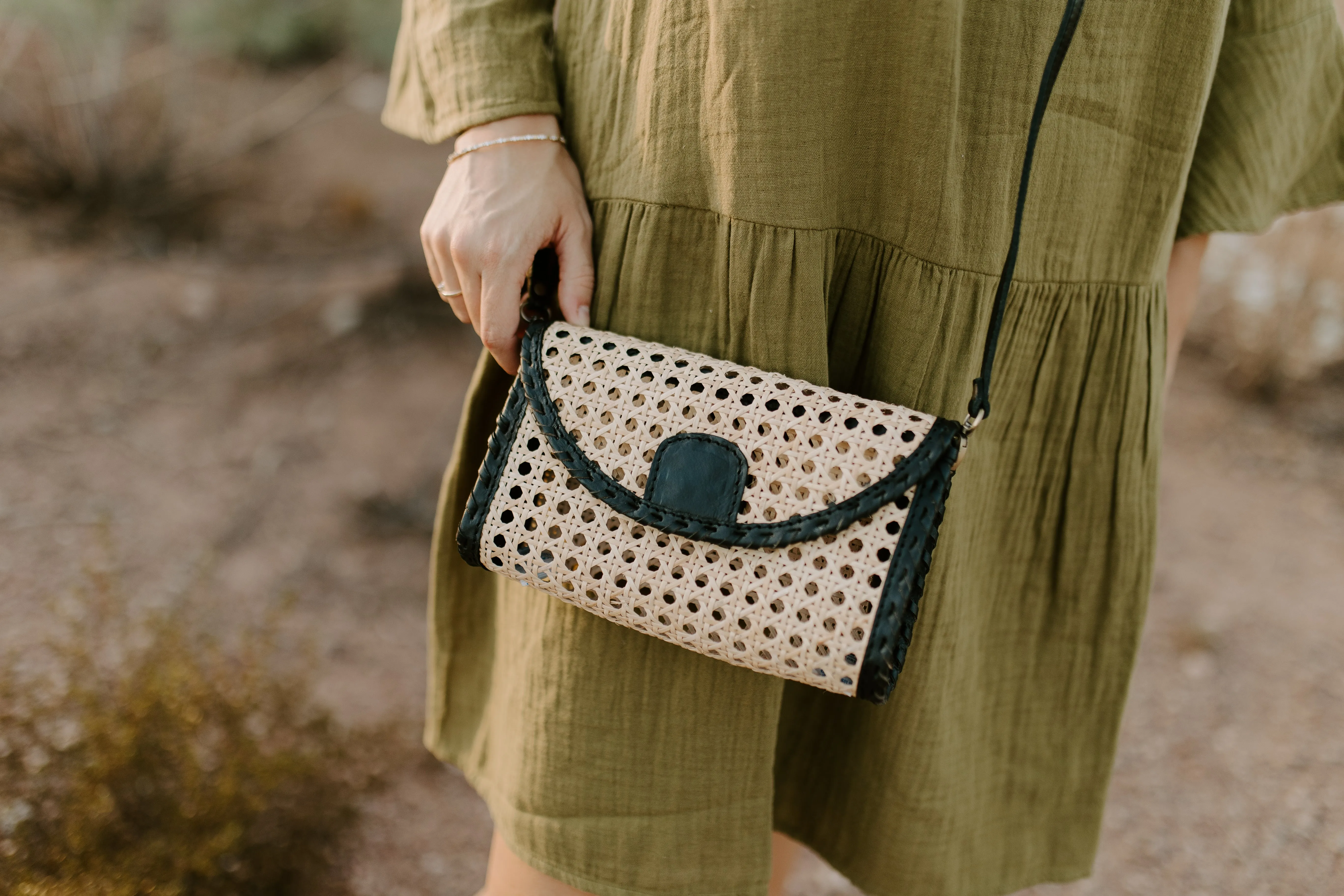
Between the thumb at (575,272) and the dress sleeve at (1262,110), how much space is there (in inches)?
26.8

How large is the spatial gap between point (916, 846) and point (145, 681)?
1253 mm

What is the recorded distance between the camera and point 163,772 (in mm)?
1483

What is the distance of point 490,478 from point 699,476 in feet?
0.64

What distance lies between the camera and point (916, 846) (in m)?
0.99

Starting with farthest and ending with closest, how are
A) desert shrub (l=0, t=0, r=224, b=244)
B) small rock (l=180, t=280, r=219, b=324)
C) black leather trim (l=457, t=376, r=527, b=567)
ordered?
desert shrub (l=0, t=0, r=224, b=244)
small rock (l=180, t=280, r=219, b=324)
black leather trim (l=457, t=376, r=527, b=567)

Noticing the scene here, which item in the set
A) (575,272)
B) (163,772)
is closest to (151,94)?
Result: (163,772)

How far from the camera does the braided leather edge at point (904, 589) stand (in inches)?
27.4

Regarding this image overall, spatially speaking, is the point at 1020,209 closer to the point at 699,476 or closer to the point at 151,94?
the point at 699,476

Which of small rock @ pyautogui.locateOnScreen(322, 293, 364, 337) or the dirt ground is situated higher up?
small rock @ pyautogui.locateOnScreen(322, 293, 364, 337)

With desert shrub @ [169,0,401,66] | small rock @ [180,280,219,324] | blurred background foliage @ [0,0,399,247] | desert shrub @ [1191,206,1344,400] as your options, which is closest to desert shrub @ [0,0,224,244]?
blurred background foliage @ [0,0,399,247]

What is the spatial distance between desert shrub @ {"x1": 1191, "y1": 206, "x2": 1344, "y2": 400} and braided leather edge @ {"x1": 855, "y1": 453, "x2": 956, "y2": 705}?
3.14 meters

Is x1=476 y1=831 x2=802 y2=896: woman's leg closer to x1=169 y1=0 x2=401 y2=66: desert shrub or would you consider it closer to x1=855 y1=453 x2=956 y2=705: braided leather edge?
x1=855 y1=453 x2=956 y2=705: braided leather edge

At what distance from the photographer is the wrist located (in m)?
0.85

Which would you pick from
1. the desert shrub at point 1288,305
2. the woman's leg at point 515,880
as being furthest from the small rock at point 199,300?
the desert shrub at point 1288,305
